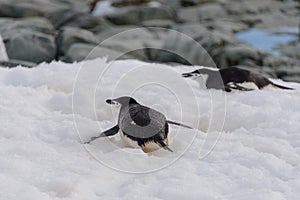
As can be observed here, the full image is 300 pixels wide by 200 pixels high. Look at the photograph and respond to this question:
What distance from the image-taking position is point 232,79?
3355 mm

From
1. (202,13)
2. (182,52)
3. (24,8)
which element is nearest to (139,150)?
(182,52)

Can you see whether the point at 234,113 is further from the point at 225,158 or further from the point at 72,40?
the point at 72,40

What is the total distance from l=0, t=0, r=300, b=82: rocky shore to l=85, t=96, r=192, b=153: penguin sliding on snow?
141cm

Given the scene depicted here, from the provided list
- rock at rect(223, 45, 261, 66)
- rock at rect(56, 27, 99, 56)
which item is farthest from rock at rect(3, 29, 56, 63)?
rock at rect(223, 45, 261, 66)

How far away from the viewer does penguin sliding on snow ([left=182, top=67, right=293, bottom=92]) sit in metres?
Answer: 3.31

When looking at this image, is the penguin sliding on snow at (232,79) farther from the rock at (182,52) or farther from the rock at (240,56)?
the rock at (240,56)

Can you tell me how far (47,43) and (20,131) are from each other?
6733mm

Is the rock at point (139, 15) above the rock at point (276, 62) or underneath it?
underneath

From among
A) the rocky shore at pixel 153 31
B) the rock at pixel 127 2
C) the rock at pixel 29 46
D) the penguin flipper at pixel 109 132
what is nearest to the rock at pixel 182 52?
the rocky shore at pixel 153 31

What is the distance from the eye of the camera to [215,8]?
17641 mm

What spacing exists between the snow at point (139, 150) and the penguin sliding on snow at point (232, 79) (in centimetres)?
7

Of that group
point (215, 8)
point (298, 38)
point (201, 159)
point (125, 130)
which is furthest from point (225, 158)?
point (215, 8)

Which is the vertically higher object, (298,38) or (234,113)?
(234,113)

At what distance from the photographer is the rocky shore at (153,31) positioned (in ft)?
29.2
